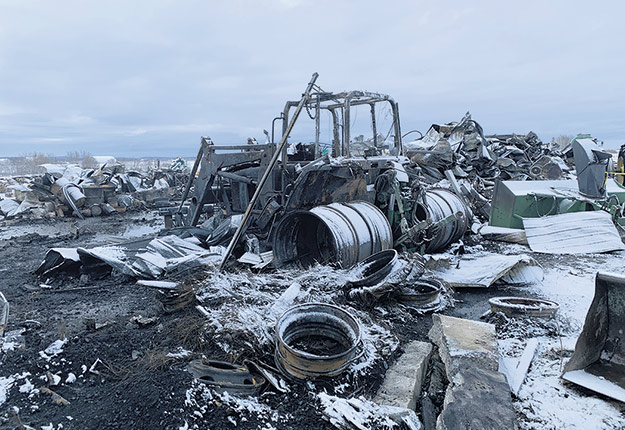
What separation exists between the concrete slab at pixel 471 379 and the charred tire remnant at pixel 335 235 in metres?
1.39

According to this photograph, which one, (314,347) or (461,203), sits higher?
(461,203)

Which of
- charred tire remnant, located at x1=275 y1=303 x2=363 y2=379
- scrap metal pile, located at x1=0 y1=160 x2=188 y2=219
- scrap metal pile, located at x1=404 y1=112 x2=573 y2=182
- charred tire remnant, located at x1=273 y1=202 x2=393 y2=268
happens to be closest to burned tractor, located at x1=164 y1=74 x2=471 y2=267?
charred tire remnant, located at x1=273 y1=202 x2=393 y2=268

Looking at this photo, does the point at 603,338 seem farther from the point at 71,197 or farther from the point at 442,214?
the point at 71,197

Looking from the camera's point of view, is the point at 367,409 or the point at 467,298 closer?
the point at 367,409

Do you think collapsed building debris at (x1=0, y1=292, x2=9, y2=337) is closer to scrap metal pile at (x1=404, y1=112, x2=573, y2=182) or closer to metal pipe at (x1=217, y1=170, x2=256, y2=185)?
metal pipe at (x1=217, y1=170, x2=256, y2=185)

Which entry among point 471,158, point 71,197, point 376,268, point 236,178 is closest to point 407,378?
point 376,268

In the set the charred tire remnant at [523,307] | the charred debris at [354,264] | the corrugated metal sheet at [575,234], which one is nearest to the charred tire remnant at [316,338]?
the charred debris at [354,264]

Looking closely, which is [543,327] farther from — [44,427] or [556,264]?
[44,427]

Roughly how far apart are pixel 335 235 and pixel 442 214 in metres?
2.87

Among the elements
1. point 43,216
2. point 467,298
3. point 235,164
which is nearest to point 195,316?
point 467,298

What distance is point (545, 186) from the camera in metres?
7.68

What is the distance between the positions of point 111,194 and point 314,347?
37.3ft

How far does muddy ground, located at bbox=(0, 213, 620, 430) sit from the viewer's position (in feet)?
7.91

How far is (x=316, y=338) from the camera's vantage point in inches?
133
